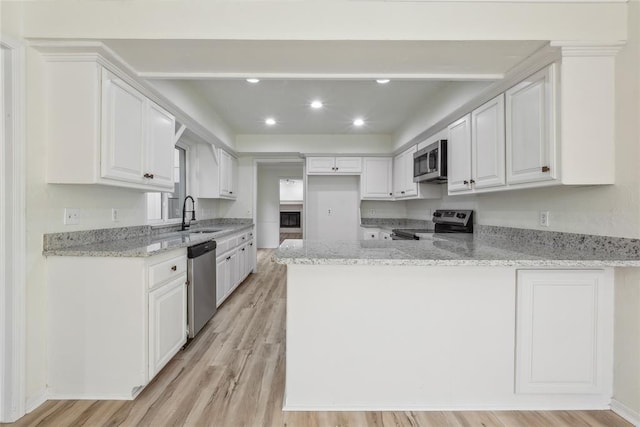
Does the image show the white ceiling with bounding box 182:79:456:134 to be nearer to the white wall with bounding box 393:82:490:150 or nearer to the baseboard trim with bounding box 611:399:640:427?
the white wall with bounding box 393:82:490:150

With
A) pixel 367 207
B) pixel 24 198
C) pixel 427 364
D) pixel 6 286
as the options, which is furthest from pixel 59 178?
pixel 367 207

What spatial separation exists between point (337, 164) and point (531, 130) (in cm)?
335

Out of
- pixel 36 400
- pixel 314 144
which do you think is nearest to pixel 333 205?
pixel 314 144

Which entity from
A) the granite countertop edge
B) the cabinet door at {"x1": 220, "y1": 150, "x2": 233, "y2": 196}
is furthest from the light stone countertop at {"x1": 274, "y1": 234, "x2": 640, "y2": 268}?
the cabinet door at {"x1": 220, "y1": 150, "x2": 233, "y2": 196}

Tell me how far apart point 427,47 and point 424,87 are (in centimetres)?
151

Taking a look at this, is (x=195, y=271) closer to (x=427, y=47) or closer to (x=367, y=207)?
(x=427, y=47)

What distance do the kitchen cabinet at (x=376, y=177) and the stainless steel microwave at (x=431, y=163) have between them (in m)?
1.16

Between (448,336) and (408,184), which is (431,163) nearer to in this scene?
(408,184)

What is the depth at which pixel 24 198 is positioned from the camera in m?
1.68

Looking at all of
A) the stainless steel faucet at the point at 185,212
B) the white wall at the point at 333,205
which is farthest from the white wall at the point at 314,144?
the stainless steel faucet at the point at 185,212

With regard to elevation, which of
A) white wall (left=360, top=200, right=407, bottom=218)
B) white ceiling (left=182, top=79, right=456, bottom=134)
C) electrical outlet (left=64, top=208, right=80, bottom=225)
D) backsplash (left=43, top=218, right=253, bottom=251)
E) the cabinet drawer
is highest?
white ceiling (left=182, top=79, right=456, bottom=134)

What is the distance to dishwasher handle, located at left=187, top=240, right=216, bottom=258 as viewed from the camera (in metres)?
2.47

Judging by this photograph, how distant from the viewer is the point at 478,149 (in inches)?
98.6

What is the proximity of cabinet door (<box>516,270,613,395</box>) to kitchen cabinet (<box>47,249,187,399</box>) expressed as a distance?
2.32 meters
